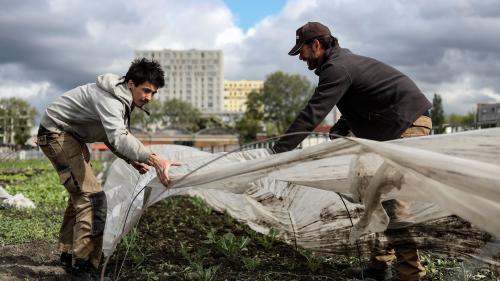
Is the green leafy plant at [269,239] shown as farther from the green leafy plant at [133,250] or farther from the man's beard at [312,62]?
the man's beard at [312,62]

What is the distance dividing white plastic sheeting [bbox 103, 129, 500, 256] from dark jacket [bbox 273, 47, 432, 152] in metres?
0.43

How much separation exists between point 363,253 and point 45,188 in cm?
836

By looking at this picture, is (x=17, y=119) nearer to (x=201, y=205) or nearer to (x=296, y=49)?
(x=201, y=205)

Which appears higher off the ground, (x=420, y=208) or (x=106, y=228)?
(x=420, y=208)

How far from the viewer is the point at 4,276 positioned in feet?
12.6

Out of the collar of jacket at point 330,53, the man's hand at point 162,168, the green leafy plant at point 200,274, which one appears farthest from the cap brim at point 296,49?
the green leafy plant at point 200,274

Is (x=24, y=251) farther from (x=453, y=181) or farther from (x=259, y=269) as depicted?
(x=453, y=181)

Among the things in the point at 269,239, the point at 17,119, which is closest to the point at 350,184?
the point at 269,239

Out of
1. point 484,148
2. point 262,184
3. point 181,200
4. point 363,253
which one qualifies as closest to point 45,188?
point 181,200

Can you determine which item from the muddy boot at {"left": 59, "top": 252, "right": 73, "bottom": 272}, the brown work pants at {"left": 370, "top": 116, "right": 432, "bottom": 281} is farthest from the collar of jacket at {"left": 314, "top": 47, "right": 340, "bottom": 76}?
the muddy boot at {"left": 59, "top": 252, "right": 73, "bottom": 272}

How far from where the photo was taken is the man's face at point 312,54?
378 centimetres

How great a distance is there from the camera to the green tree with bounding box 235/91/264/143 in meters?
71.6

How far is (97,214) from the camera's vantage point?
3893 mm

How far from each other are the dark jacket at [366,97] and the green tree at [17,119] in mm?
74007
